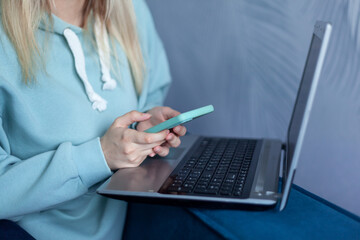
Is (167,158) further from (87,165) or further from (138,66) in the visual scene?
(138,66)

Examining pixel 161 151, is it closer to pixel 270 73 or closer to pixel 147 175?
pixel 147 175

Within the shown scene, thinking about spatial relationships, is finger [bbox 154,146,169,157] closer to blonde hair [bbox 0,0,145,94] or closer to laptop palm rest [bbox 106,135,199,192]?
Answer: laptop palm rest [bbox 106,135,199,192]

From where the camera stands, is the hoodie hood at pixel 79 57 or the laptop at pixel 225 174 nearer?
the laptop at pixel 225 174

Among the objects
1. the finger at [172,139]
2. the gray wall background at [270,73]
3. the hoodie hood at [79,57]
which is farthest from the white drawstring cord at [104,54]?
the gray wall background at [270,73]

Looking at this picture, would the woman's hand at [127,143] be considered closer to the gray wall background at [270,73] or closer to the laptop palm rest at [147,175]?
the laptop palm rest at [147,175]

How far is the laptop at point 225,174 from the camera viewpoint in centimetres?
55

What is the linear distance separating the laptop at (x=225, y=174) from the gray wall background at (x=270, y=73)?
0.41 ft

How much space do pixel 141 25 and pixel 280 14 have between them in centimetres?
40

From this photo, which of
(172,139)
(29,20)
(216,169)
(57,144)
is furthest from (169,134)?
(29,20)

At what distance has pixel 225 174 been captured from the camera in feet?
2.20

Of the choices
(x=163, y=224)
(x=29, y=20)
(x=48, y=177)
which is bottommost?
(x=163, y=224)

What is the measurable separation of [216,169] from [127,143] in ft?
0.58

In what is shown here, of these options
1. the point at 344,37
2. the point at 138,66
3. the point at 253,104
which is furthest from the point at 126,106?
the point at 344,37

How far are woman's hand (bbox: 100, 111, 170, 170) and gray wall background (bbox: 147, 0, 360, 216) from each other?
409 millimetres
